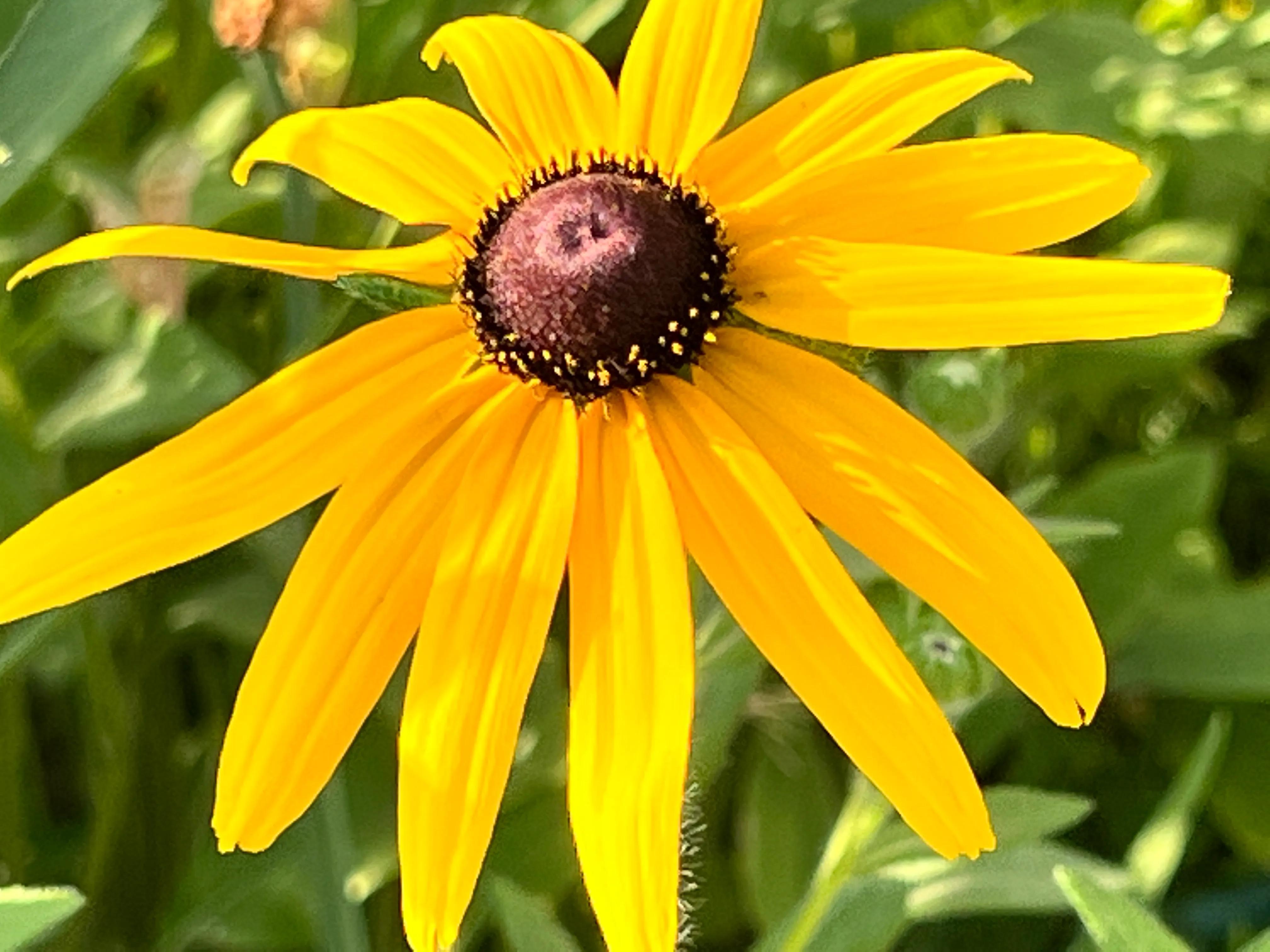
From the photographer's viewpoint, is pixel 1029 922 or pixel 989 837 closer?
pixel 989 837

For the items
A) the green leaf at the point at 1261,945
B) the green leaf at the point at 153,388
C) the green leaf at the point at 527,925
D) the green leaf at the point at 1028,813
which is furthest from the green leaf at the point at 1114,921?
the green leaf at the point at 153,388

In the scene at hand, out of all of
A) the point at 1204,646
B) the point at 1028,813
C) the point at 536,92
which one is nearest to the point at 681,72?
the point at 536,92

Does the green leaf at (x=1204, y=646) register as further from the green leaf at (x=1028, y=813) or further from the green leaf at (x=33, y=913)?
the green leaf at (x=33, y=913)

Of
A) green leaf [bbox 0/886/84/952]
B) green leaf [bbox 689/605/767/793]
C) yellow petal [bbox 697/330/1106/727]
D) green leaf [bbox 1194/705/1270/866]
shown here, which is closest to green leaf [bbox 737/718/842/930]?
green leaf [bbox 689/605/767/793]

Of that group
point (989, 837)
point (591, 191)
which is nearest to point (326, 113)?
point (591, 191)

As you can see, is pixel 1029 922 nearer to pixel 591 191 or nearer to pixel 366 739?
pixel 366 739

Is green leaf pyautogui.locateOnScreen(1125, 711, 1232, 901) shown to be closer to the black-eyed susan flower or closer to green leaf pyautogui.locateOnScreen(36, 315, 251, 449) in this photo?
the black-eyed susan flower

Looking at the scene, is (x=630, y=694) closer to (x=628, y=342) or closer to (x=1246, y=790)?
(x=628, y=342)
